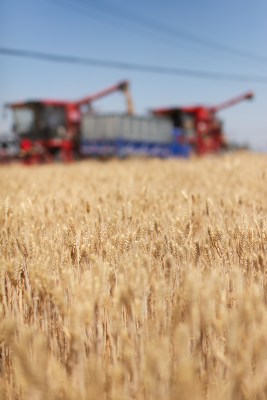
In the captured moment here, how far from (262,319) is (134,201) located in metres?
1.53

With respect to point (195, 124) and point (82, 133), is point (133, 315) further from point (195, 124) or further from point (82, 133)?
point (195, 124)

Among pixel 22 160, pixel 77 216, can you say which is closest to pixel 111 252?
pixel 77 216

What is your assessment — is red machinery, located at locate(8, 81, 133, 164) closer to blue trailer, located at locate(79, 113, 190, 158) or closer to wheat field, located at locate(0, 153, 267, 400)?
blue trailer, located at locate(79, 113, 190, 158)

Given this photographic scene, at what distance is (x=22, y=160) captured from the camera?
11.9 meters

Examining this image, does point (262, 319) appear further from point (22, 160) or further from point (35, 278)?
point (22, 160)

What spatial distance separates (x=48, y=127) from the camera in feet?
39.5

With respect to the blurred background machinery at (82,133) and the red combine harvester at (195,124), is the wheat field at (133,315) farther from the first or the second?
the red combine harvester at (195,124)

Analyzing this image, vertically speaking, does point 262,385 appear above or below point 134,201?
below

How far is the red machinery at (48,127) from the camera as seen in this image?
11.9 metres

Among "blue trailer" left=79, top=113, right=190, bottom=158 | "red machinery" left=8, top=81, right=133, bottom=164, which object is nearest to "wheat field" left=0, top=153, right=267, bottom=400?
"blue trailer" left=79, top=113, right=190, bottom=158

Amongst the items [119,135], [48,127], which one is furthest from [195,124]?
[48,127]

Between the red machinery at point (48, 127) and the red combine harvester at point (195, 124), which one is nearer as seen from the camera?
the red machinery at point (48, 127)

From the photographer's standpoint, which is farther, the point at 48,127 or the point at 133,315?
the point at 48,127

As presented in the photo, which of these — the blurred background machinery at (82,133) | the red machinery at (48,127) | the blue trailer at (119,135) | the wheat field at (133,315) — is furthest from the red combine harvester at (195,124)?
the wheat field at (133,315)
